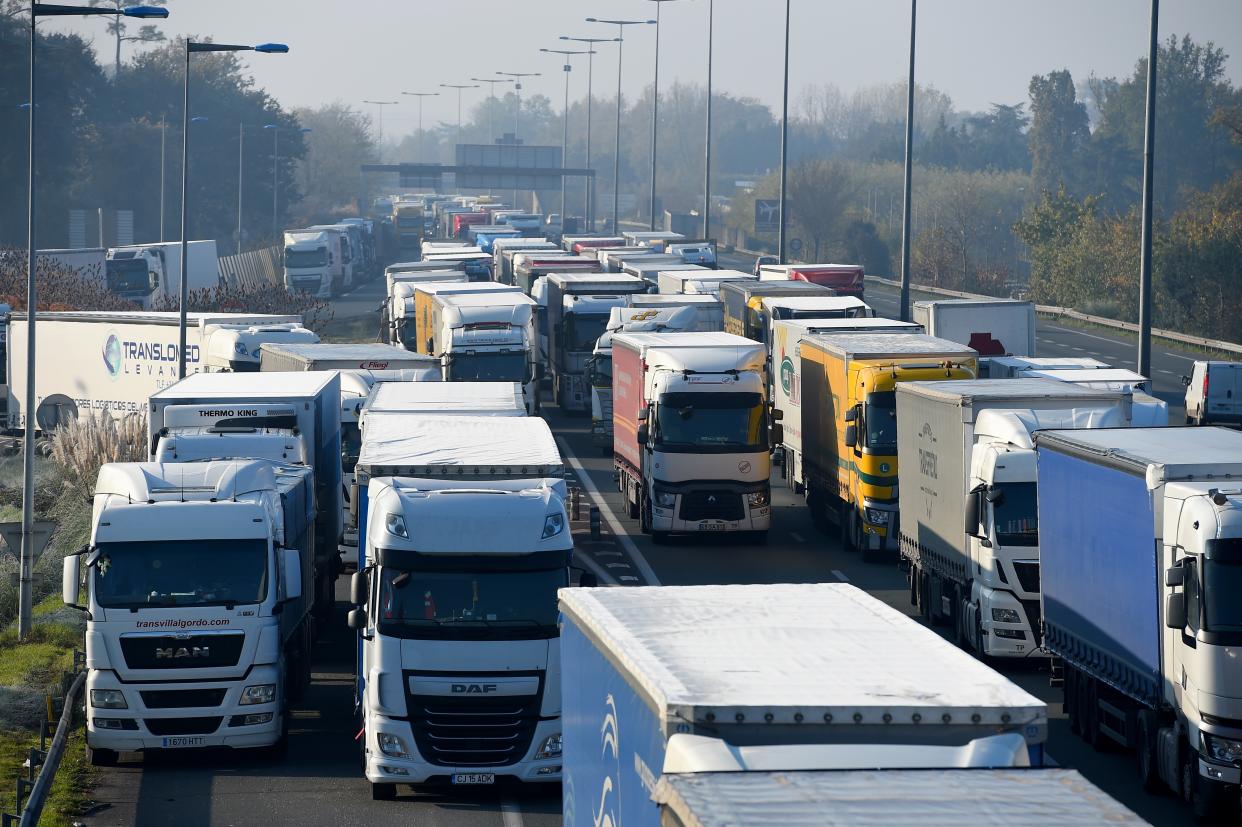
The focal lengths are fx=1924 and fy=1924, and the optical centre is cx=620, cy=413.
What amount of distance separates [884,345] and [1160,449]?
13.3 meters

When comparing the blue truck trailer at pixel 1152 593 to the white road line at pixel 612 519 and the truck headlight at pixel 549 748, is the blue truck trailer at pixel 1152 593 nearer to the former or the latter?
the truck headlight at pixel 549 748

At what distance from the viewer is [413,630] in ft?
52.5

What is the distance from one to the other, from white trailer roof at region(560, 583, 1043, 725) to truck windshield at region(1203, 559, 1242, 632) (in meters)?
4.75

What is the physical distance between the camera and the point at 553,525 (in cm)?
1636

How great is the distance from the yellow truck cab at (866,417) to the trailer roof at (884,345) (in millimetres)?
15

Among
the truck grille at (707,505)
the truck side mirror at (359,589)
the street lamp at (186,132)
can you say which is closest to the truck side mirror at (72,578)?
the truck side mirror at (359,589)

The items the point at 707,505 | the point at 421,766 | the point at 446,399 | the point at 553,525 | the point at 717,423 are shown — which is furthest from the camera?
the point at 707,505

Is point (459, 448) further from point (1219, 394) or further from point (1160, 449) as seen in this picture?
point (1219, 394)

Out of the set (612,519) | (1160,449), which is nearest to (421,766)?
(1160,449)

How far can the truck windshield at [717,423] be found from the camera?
29562 mm

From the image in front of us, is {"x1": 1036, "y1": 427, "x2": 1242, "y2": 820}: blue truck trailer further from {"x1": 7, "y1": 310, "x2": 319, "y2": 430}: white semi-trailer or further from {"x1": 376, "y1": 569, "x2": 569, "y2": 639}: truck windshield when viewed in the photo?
{"x1": 7, "y1": 310, "x2": 319, "y2": 430}: white semi-trailer

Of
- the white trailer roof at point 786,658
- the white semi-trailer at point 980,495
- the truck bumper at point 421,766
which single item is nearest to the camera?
the white trailer roof at point 786,658

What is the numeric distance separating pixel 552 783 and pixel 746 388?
46.0 ft

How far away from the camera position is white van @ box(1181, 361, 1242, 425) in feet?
143
